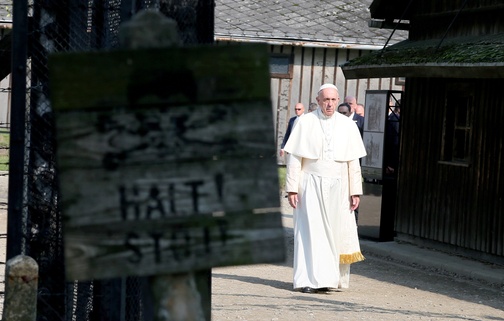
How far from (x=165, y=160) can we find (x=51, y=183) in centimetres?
339

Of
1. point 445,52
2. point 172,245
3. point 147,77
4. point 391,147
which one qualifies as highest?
point 445,52

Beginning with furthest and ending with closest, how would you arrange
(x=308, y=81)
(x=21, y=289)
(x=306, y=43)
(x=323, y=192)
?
1. (x=308, y=81)
2. (x=306, y=43)
3. (x=323, y=192)
4. (x=21, y=289)

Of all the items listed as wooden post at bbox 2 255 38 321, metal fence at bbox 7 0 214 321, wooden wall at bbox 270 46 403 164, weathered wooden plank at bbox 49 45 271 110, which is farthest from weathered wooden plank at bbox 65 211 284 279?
wooden wall at bbox 270 46 403 164

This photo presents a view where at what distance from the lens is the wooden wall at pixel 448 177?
1277cm

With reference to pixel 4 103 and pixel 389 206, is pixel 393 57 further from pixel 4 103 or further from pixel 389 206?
pixel 4 103

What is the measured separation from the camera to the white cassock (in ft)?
36.1

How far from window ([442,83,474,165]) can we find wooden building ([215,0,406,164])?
456 inches

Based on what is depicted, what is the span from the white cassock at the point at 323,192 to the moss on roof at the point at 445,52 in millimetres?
1400

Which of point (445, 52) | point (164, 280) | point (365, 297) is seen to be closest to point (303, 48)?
point (445, 52)

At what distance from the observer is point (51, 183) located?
20.4ft

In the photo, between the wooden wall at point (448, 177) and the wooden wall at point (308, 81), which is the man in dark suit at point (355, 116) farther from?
the wooden wall at point (308, 81)

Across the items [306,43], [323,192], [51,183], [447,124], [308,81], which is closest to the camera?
[51,183]

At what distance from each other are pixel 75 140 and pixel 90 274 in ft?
1.09

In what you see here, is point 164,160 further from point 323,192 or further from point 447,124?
point 447,124
